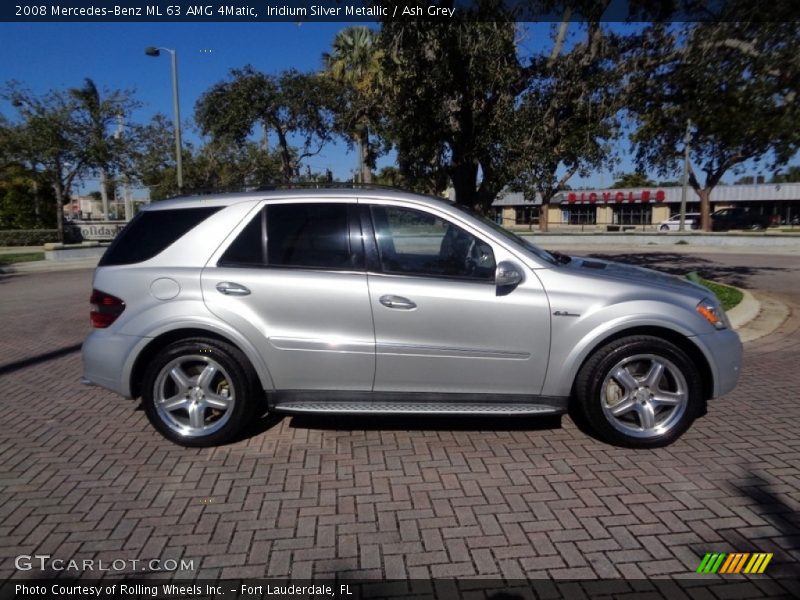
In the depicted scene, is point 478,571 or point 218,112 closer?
point 478,571

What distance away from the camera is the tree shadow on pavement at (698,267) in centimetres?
1393

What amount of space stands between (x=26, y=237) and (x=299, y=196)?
31.6 meters

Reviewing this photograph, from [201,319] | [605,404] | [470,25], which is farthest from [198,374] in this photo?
[470,25]

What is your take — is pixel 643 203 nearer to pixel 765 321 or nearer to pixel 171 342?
pixel 765 321

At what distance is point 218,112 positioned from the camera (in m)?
26.9

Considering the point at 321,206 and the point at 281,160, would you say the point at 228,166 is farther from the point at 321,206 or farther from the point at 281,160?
the point at 321,206

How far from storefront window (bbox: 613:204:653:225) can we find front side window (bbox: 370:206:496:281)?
2366 inches

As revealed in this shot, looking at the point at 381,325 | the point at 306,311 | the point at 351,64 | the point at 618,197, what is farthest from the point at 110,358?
the point at 618,197

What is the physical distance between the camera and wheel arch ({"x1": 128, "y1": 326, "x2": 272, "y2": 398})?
166 inches

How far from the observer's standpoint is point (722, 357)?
13.7 ft

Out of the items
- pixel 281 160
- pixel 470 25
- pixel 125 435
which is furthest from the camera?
pixel 281 160

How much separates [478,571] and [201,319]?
95.7 inches

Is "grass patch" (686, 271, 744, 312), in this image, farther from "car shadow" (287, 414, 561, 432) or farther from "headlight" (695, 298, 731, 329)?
"car shadow" (287, 414, 561, 432)

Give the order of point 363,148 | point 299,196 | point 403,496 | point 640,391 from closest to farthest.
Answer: point 403,496 → point 640,391 → point 299,196 → point 363,148
